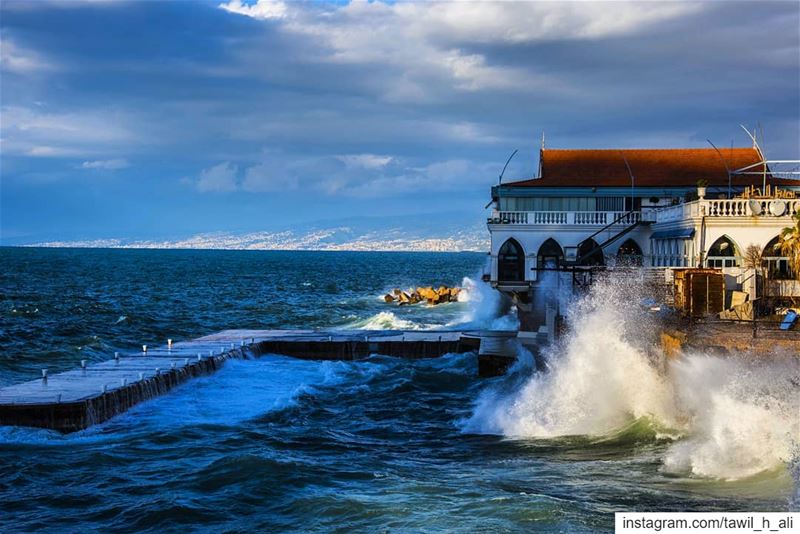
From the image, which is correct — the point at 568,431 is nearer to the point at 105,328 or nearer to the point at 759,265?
the point at 759,265

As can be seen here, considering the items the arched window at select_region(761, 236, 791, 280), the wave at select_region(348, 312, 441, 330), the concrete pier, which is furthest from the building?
the wave at select_region(348, 312, 441, 330)

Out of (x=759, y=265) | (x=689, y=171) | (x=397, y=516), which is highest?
(x=689, y=171)

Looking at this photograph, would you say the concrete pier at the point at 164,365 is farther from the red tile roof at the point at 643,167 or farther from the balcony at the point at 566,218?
the red tile roof at the point at 643,167

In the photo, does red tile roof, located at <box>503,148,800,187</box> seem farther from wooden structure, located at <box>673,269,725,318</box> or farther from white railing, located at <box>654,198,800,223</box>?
wooden structure, located at <box>673,269,725,318</box>

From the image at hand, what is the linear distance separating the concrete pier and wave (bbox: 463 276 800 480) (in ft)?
23.7

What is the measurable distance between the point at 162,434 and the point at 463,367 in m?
13.2

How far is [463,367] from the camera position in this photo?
1206 inches

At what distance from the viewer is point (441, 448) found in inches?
725

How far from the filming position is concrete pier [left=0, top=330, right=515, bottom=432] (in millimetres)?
19609

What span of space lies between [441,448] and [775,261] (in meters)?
14.0

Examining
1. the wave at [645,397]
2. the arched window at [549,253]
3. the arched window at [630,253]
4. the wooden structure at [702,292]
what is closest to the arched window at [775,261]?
the wave at [645,397]

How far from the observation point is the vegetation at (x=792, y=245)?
77.8 ft

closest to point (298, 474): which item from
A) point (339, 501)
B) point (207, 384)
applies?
point (339, 501)

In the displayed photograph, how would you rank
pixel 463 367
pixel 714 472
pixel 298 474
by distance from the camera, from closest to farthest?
pixel 714 472, pixel 298 474, pixel 463 367
